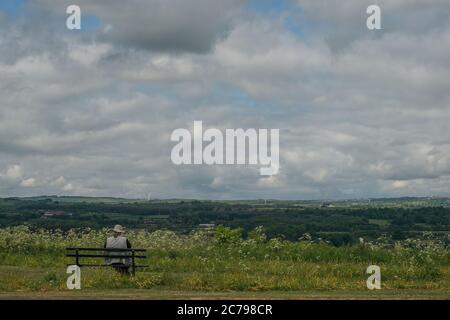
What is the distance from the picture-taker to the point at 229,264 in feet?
83.8

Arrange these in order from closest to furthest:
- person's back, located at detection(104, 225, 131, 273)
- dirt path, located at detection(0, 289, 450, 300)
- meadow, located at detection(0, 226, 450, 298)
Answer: dirt path, located at detection(0, 289, 450, 300) < meadow, located at detection(0, 226, 450, 298) < person's back, located at detection(104, 225, 131, 273)

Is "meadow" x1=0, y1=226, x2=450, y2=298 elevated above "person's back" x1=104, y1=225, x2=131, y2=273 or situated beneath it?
situated beneath

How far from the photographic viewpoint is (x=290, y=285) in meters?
20.4

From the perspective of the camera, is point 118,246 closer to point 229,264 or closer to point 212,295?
point 229,264

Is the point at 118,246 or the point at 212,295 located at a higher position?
the point at 118,246

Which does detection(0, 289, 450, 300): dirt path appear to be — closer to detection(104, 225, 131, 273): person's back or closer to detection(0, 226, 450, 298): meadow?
detection(0, 226, 450, 298): meadow

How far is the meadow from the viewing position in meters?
20.3

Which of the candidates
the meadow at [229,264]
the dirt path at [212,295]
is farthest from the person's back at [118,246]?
the dirt path at [212,295]

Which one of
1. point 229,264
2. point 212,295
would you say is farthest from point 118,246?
point 212,295

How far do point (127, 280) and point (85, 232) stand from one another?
13.8 m

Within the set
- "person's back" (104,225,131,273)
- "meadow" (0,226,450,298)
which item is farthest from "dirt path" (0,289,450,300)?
"person's back" (104,225,131,273)

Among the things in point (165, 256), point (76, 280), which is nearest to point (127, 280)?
point (76, 280)

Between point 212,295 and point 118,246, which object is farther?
point 118,246
